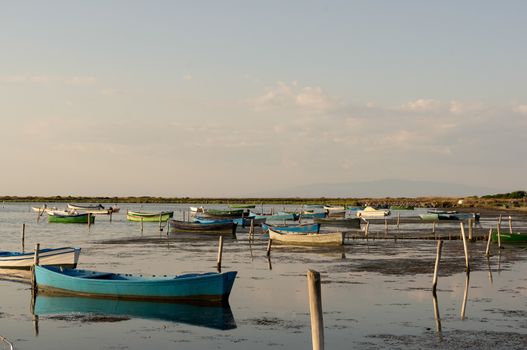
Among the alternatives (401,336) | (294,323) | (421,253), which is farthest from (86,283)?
(421,253)

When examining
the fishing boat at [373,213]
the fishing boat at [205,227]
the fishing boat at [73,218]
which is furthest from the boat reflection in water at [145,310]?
the fishing boat at [373,213]

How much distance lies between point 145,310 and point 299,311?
536cm

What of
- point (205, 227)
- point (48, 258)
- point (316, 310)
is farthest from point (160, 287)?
point (205, 227)

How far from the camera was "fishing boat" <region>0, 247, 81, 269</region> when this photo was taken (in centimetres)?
3291

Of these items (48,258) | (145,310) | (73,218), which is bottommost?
(145,310)

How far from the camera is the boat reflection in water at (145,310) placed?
75.7 feet

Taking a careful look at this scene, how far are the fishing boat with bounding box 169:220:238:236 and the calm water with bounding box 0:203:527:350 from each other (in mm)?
25284

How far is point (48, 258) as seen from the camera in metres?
33.0

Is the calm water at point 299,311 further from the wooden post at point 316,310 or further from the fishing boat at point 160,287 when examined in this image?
the wooden post at point 316,310

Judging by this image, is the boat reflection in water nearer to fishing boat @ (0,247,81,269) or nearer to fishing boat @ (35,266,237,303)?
fishing boat @ (35,266,237,303)

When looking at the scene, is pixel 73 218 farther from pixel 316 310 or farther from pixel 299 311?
pixel 316 310

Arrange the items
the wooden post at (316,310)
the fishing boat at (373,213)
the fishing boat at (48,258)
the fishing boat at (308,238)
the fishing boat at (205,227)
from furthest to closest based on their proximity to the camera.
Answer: the fishing boat at (373,213), the fishing boat at (205,227), the fishing boat at (308,238), the fishing boat at (48,258), the wooden post at (316,310)

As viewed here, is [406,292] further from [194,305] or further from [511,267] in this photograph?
[511,267]

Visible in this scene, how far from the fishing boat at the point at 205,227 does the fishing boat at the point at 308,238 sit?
41.5 ft
